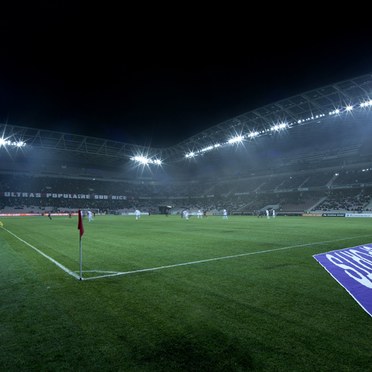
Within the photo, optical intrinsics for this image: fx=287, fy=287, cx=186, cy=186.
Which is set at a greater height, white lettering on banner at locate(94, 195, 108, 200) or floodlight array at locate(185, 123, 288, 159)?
floodlight array at locate(185, 123, 288, 159)

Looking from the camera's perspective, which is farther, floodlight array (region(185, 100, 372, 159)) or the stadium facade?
the stadium facade

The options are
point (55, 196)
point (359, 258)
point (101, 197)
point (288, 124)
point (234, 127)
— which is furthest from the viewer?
point (101, 197)

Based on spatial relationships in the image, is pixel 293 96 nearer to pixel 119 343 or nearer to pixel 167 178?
pixel 119 343

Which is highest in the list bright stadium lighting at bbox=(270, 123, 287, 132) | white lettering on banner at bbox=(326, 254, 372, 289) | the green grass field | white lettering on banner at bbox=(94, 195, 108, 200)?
bright stadium lighting at bbox=(270, 123, 287, 132)

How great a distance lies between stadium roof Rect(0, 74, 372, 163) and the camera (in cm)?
3917

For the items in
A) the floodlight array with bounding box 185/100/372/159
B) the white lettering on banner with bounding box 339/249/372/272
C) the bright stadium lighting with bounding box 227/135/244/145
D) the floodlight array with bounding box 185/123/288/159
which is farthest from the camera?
the bright stadium lighting with bounding box 227/135/244/145

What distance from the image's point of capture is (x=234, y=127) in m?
56.4

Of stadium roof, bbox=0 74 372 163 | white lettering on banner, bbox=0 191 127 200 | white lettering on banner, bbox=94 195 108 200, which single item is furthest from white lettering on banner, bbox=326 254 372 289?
white lettering on banner, bbox=94 195 108 200

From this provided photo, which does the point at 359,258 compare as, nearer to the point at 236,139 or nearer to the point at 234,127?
the point at 234,127

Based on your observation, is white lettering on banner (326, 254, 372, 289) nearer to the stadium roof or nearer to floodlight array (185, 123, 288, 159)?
the stadium roof

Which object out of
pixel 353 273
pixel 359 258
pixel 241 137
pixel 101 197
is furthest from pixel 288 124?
pixel 101 197

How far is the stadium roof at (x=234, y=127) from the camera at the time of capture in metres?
39.2

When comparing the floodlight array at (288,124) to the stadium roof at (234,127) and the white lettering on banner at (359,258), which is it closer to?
the stadium roof at (234,127)

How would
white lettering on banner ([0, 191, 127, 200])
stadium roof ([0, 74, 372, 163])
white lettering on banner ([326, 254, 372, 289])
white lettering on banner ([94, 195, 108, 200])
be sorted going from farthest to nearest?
1. white lettering on banner ([94, 195, 108, 200])
2. white lettering on banner ([0, 191, 127, 200])
3. stadium roof ([0, 74, 372, 163])
4. white lettering on banner ([326, 254, 372, 289])
